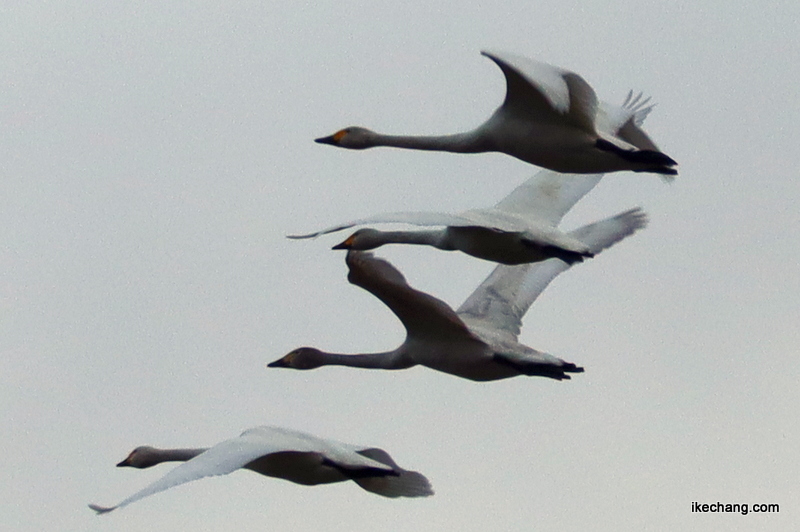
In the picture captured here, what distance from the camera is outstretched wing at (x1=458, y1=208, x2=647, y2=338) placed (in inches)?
1174

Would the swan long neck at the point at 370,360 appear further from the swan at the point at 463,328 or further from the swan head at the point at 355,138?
the swan head at the point at 355,138

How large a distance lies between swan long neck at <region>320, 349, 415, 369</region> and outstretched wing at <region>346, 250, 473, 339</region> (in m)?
0.76

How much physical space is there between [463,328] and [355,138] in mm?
3791

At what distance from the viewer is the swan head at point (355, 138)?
2948 cm

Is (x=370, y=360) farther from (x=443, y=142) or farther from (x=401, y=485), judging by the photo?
(x=443, y=142)

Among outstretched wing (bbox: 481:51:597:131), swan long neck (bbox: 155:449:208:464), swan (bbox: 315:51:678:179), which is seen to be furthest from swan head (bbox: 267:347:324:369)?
outstretched wing (bbox: 481:51:597:131)

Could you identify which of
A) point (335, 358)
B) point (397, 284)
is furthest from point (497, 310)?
point (397, 284)

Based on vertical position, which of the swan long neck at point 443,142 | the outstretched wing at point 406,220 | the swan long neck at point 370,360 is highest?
the swan long neck at point 443,142

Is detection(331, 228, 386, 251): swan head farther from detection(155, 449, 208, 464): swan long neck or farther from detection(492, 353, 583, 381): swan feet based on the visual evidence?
detection(155, 449, 208, 464): swan long neck

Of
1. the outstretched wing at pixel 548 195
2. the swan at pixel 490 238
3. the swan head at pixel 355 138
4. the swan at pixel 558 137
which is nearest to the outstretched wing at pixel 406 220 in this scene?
the swan at pixel 490 238

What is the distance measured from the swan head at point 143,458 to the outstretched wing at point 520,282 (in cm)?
423

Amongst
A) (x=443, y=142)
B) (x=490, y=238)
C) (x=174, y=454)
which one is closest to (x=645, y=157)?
(x=490, y=238)

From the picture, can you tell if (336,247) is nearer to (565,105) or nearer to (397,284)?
(397,284)

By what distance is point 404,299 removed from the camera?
2633 cm
